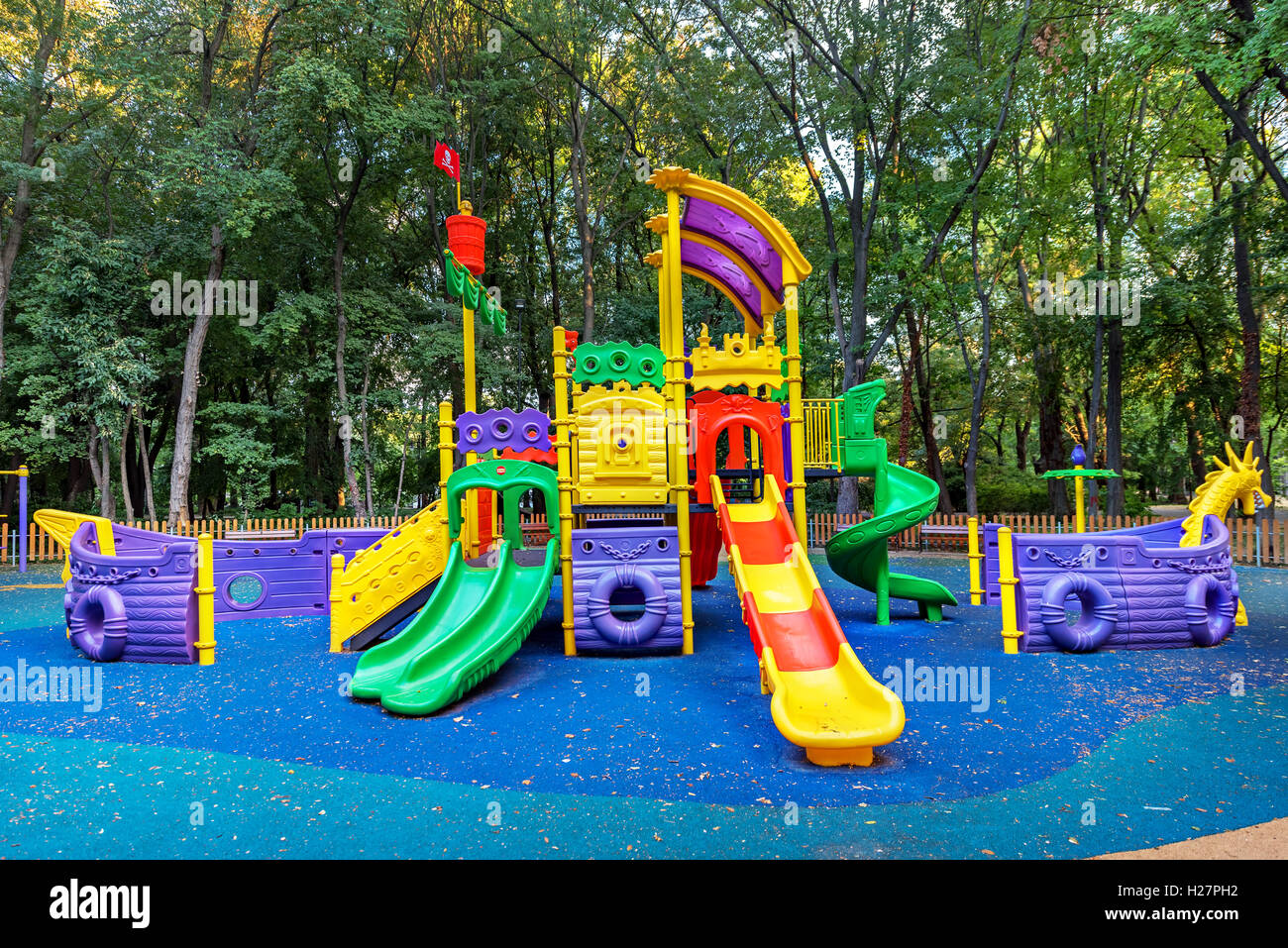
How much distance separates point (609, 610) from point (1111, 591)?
5680mm

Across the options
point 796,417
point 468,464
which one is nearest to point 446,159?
point 468,464

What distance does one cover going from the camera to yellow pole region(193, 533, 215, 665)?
7.03 metres

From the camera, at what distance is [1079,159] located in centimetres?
1577

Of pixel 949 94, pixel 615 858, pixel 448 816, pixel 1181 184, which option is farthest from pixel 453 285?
pixel 1181 184

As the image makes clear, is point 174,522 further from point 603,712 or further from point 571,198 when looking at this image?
point 571,198

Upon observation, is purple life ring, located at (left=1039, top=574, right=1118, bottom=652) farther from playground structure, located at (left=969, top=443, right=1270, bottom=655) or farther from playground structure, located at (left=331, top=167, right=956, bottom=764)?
playground structure, located at (left=331, top=167, right=956, bottom=764)

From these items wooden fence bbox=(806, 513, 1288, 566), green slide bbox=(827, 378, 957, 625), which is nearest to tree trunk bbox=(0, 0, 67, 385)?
green slide bbox=(827, 378, 957, 625)

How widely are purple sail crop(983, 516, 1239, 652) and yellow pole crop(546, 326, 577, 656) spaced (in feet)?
17.0

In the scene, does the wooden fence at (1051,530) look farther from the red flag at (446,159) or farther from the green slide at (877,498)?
the red flag at (446,159)

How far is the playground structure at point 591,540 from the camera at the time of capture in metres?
6.60

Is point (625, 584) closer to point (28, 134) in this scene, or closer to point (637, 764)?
point (637, 764)

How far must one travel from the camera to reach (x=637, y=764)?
4.37 metres

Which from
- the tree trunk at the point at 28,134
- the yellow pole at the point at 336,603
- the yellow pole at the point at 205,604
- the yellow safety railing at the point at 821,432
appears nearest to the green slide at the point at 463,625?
the yellow pole at the point at 336,603

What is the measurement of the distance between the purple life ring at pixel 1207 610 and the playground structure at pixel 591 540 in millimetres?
2830
